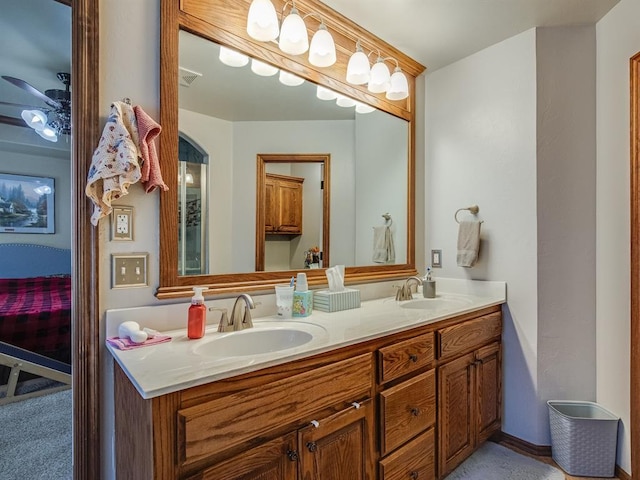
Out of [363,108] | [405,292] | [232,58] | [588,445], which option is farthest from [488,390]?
[232,58]

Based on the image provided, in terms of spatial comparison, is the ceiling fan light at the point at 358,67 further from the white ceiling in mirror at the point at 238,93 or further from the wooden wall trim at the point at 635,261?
the wooden wall trim at the point at 635,261

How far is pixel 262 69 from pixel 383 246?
1209 mm

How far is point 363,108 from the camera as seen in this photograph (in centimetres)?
205

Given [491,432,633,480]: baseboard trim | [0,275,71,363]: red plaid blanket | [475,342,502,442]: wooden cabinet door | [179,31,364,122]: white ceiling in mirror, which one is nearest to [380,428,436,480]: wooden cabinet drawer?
[475,342,502,442]: wooden cabinet door

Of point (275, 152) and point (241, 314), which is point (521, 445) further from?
point (275, 152)

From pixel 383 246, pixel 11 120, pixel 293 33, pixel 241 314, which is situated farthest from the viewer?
pixel 11 120

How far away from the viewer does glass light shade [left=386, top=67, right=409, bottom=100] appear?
6.80ft

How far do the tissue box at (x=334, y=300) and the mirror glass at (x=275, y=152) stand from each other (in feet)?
0.65

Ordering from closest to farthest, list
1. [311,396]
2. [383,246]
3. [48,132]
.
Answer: [311,396] → [383,246] → [48,132]

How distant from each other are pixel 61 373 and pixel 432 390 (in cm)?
260

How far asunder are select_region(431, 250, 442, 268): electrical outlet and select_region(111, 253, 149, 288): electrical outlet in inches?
70.0

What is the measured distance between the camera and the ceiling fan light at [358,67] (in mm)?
1873

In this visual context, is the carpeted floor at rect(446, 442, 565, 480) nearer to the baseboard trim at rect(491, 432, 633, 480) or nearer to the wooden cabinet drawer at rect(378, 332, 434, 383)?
the baseboard trim at rect(491, 432, 633, 480)

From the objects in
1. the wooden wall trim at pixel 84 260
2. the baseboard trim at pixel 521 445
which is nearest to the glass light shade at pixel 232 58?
the wooden wall trim at pixel 84 260
